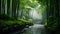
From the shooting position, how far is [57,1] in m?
22.0

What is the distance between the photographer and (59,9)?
21031mm

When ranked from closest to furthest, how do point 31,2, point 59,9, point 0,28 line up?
1. point 0,28
2. point 59,9
3. point 31,2

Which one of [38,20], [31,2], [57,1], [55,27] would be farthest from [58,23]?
[38,20]

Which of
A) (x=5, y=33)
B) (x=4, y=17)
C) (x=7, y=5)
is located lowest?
(x=5, y=33)

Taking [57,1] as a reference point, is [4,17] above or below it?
below

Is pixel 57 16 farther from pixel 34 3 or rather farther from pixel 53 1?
pixel 34 3

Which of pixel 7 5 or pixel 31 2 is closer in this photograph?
pixel 7 5

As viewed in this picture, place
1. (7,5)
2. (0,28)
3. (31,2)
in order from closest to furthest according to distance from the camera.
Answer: (0,28), (7,5), (31,2)

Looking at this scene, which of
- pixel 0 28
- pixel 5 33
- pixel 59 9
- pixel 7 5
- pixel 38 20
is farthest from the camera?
pixel 38 20

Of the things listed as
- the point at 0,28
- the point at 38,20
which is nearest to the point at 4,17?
the point at 0,28

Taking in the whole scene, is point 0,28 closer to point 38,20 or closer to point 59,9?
point 59,9

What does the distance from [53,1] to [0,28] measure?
12.5 metres

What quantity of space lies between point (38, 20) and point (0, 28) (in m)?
45.2

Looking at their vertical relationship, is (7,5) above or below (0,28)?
above
